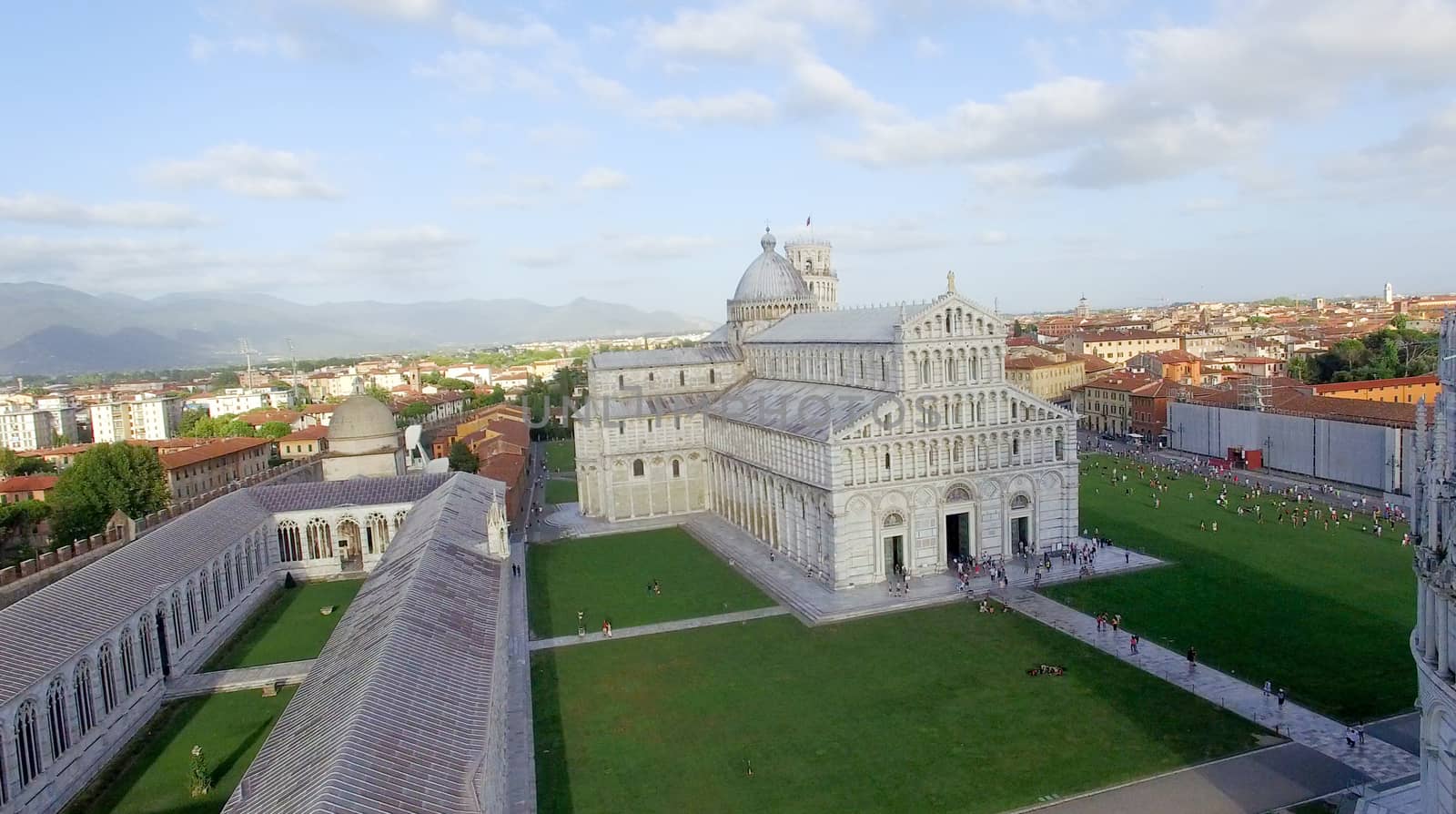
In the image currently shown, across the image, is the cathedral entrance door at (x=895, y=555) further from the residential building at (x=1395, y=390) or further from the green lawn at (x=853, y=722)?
the residential building at (x=1395, y=390)

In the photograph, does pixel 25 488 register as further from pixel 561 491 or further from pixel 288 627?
pixel 288 627

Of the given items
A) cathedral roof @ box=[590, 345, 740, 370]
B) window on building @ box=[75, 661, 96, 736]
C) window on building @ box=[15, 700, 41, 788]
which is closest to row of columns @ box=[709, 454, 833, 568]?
cathedral roof @ box=[590, 345, 740, 370]

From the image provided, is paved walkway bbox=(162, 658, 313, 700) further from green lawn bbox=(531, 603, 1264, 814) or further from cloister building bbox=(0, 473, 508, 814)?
green lawn bbox=(531, 603, 1264, 814)

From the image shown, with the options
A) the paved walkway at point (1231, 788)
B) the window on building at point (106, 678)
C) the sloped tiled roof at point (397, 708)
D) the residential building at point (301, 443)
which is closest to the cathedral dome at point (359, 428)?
the window on building at point (106, 678)

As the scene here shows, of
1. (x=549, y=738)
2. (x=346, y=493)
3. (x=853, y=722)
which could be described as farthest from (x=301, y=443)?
(x=853, y=722)

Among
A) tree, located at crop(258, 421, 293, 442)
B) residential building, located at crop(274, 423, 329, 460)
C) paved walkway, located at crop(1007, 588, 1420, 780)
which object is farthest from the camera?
tree, located at crop(258, 421, 293, 442)

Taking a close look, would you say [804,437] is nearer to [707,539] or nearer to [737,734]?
[707,539]
